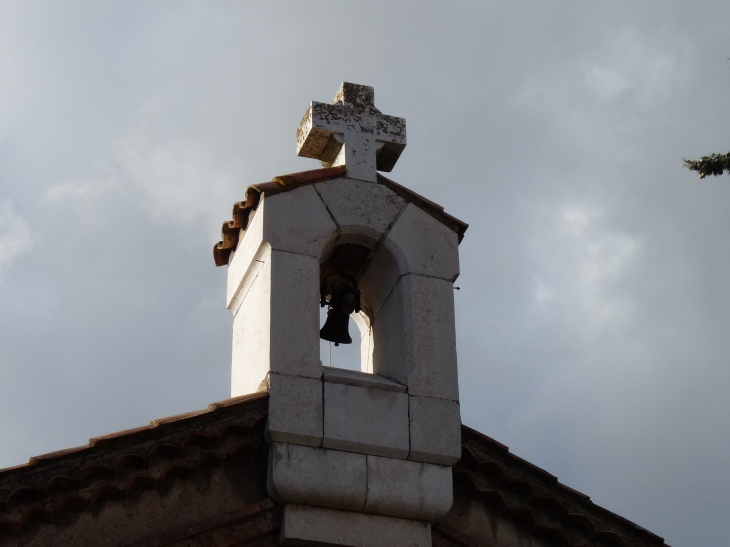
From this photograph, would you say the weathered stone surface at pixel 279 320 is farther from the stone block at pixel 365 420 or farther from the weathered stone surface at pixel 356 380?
the stone block at pixel 365 420

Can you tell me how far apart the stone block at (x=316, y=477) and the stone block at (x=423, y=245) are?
1.83 m

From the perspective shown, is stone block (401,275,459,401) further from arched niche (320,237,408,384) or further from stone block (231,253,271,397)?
stone block (231,253,271,397)

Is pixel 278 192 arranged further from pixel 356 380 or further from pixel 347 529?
pixel 347 529

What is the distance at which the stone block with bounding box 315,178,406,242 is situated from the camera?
11.7 m

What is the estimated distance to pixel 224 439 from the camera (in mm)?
10500

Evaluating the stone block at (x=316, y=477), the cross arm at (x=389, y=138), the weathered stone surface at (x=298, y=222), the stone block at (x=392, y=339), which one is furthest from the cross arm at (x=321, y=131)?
the stone block at (x=316, y=477)

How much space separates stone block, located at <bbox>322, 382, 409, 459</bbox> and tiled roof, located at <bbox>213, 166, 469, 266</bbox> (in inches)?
64.8

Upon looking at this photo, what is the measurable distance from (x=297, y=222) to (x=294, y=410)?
1.60 m

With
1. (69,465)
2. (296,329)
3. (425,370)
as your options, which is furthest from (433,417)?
(69,465)

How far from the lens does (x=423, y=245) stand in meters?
11.9

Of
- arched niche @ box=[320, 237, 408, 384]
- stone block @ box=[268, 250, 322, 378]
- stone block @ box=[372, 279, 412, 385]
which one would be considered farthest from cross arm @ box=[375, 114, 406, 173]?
stone block @ box=[268, 250, 322, 378]

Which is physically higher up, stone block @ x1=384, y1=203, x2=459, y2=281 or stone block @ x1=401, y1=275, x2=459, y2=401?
stone block @ x1=384, y1=203, x2=459, y2=281

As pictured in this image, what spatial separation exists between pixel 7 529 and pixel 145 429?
117 cm

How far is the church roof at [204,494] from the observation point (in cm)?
978
